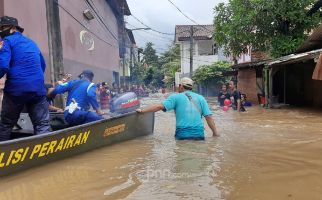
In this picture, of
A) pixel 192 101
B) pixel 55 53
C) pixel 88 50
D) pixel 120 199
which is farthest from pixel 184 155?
pixel 88 50

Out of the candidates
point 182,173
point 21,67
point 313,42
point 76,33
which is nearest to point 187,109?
point 182,173

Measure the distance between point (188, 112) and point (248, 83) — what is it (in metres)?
15.9

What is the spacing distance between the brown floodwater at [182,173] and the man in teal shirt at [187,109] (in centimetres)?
19

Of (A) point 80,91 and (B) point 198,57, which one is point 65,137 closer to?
(A) point 80,91

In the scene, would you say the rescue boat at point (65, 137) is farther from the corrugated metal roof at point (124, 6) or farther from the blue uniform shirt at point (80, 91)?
the corrugated metal roof at point (124, 6)

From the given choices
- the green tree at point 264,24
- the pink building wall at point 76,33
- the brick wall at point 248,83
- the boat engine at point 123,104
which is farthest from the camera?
the brick wall at point 248,83

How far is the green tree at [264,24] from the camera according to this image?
56.4ft

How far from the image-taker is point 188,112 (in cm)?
633

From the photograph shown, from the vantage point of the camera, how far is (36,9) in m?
13.3

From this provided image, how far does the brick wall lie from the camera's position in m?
20.7

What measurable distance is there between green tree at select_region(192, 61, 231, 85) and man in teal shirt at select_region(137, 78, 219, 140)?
1013 inches

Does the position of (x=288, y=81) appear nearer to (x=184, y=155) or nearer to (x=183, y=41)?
(x=184, y=155)

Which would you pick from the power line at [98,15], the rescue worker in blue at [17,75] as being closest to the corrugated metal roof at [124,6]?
the power line at [98,15]

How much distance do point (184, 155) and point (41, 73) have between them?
223 centimetres
